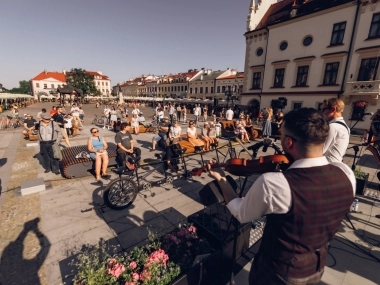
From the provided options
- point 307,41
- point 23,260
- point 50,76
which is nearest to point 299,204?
point 23,260

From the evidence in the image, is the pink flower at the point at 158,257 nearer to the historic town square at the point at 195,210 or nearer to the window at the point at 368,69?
the historic town square at the point at 195,210

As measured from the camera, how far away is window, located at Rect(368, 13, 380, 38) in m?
15.1

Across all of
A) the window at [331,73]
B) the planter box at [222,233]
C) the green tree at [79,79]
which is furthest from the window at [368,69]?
the green tree at [79,79]

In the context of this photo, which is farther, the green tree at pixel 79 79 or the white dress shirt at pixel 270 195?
the green tree at pixel 79 79

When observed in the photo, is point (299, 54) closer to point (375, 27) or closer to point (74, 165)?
point (375, 27)

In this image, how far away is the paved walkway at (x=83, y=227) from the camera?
9.26ft

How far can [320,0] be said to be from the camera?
62.3 feet

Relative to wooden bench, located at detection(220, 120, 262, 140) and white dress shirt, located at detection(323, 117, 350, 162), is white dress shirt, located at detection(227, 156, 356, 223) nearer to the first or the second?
white dress shirt, located at detection(323, 117, 350, 162)

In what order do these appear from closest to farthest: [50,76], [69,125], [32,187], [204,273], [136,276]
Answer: [136,276] < [204,273] < [32,187] < [69,125] < [50,76]

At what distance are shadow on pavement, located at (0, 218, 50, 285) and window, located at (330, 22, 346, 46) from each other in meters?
23.9

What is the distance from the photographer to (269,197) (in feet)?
3.84

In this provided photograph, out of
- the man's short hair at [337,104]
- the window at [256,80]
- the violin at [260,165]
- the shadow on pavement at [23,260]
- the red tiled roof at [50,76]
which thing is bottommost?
the shadow on pavement at [23,260]

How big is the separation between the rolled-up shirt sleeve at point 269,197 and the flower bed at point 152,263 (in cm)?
134

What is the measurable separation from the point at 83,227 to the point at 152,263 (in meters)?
2.45
